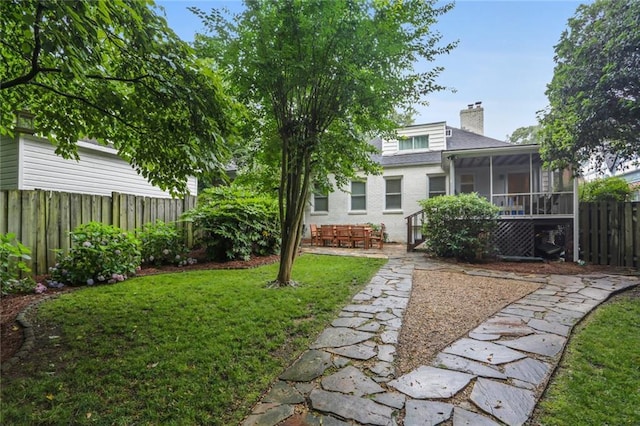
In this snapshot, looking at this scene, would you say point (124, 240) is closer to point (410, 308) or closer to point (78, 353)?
point (78, 353)

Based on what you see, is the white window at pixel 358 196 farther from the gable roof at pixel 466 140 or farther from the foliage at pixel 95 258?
the foliage at pixel 95 258

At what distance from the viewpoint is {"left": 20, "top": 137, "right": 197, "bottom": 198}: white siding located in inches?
288

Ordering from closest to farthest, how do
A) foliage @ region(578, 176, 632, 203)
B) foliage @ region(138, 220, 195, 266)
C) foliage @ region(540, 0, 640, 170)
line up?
foliage @ region(540, 0, 640, 170) → foliage @ region(138, 220, 195, 266) → foliage @ region(578, 176, 632, 203)

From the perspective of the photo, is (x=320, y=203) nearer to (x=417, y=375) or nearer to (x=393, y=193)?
(x=393, y=193)

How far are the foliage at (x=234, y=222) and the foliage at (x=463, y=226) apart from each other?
439 centimetres

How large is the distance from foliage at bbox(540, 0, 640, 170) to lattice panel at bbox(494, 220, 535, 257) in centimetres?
274

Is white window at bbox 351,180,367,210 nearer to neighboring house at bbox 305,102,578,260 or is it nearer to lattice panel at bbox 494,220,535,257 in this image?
neighboring house at bbox 305,102,578,260

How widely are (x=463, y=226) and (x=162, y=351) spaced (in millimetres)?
Result: 7503

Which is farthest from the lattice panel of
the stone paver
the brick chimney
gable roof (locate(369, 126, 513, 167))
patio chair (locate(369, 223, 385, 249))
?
the stone paver

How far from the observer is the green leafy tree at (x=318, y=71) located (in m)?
3.78

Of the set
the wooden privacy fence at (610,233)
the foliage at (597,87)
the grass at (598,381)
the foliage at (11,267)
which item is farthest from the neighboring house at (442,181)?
the foliage at (11,267)

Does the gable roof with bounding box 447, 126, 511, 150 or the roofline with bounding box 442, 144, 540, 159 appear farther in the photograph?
the gable roof with bounding box 447, 126, 511, 150

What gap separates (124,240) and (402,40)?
17.5 ft

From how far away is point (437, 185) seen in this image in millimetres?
12633
